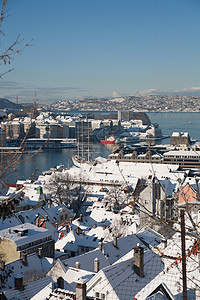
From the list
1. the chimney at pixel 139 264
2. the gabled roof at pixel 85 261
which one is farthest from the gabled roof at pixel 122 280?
the gabled roof at pixel 85 261

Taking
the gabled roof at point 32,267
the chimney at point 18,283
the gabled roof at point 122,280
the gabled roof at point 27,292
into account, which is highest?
the gabled roof at point 122,280

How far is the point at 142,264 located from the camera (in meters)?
4.52

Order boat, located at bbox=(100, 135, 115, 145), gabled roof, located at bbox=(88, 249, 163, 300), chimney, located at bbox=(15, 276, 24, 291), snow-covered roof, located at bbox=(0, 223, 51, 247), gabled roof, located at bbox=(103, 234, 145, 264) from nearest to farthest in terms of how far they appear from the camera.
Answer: gabled roof, located at bbox=(88, 249, 163, 300)
chimney, located at bbox=(15, 276, 24, 291)
gabled roof, located at bbox=(103, 234, 145, 264)
snow-covered roof, located at bbox=(0, 223, 51, 247)
boat, located at bbox=(100, 135, 115, 145)

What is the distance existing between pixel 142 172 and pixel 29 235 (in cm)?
1274

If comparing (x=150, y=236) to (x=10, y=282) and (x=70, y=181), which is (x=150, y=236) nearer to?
(x=10, y=282)

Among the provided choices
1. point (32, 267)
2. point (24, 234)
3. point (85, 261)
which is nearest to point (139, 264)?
point (85, 261)

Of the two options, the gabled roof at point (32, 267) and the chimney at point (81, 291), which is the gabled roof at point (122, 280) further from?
the gabled roof at point (32, 267)

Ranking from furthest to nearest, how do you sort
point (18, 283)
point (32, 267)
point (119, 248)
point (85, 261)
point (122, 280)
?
point (119, 248)
point (32, 267)
point (85, 261)
point (18, 283)
point (122, 280)

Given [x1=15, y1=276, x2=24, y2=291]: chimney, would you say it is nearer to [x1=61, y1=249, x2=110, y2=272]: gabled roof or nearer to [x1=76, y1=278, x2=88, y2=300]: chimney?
[x1=76, y1=278, x2=88, y2=300]: chimney

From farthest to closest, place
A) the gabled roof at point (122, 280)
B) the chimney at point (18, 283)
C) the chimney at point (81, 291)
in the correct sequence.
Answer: the chimney at point (18, 283)
the gabled roof at point (122, 280)
the chimney at point (81, 291)

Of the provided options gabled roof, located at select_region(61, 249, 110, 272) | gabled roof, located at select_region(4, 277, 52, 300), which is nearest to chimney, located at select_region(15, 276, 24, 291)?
gabled roof, located at select_region(4, 277, 52, 300)

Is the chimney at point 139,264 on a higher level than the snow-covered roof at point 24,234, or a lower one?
higher

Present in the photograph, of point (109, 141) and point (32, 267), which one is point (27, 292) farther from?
point (109, 141)

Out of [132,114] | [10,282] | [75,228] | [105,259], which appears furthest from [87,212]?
[132,114]
